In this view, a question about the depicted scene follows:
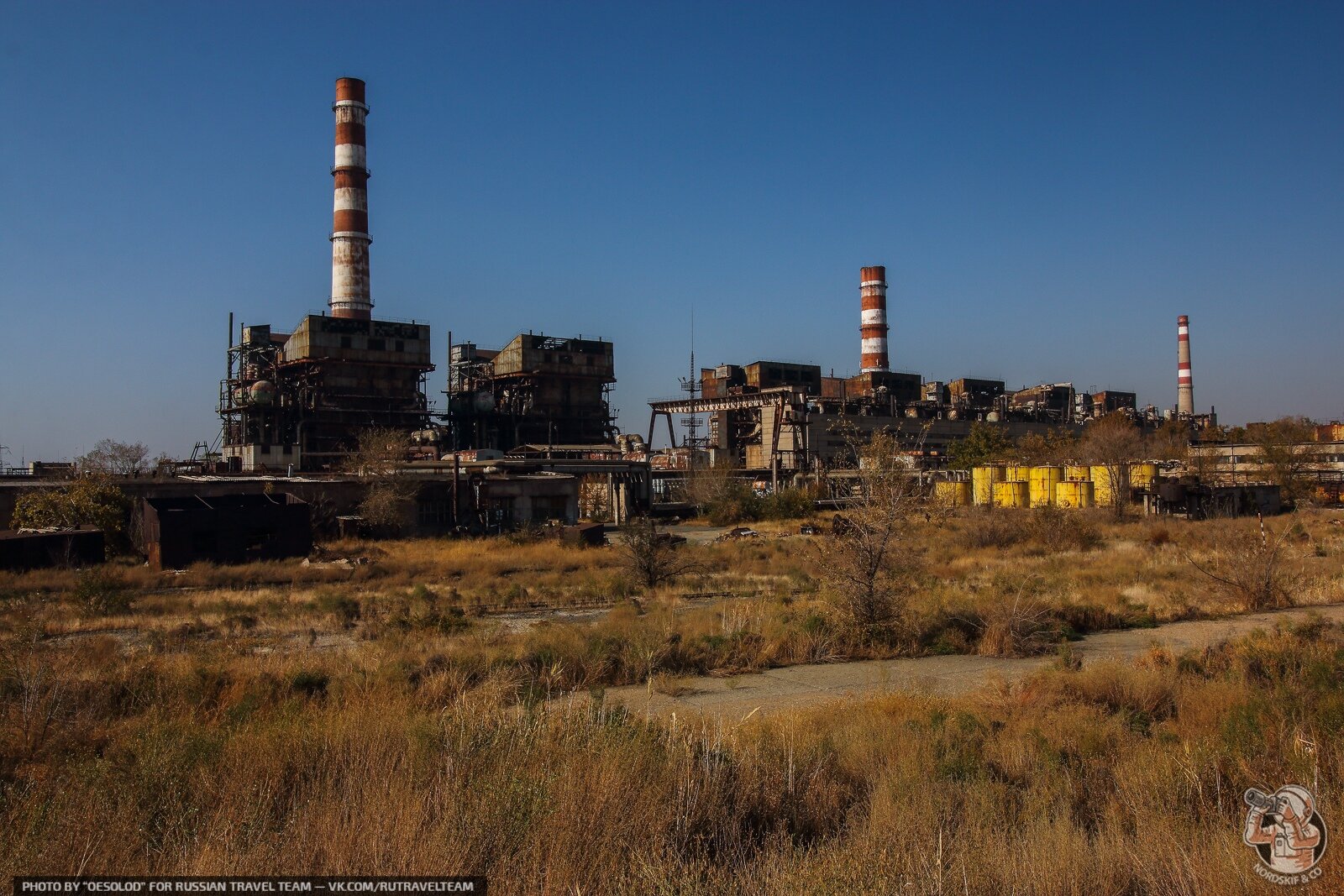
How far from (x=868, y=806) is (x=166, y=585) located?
20966 mm

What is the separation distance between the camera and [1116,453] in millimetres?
43281

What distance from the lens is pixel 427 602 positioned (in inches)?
704

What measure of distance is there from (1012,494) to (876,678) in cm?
3515

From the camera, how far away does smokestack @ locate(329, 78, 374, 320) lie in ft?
187

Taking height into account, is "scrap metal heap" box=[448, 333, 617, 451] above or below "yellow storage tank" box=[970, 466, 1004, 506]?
above

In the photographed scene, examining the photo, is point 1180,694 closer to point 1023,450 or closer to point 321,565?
point 321,565

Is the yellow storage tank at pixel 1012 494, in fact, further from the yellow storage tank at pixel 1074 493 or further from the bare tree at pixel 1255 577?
the bare tree at pixel 1255 577

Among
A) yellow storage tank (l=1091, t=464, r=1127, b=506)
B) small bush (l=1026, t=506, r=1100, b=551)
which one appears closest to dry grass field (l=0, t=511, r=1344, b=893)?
small bush (l=1026, t=506, r=1100, b=551)

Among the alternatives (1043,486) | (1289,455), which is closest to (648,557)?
(1043,486)

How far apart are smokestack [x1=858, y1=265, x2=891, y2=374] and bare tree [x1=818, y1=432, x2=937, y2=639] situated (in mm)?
61448

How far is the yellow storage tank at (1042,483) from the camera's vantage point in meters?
43.2

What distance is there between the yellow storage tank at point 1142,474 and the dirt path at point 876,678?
28.5 meters

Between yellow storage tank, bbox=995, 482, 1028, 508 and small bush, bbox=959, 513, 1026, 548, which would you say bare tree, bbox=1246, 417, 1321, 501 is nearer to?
yellow storage tank, bbox=995, 482, 1028, 508

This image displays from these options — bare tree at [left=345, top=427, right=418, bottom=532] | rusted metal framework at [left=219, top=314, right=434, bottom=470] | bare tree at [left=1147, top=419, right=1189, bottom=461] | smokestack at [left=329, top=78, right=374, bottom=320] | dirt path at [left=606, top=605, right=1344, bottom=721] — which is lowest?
dirt path at [left=606, top=605, right=1344, bottom=721]
